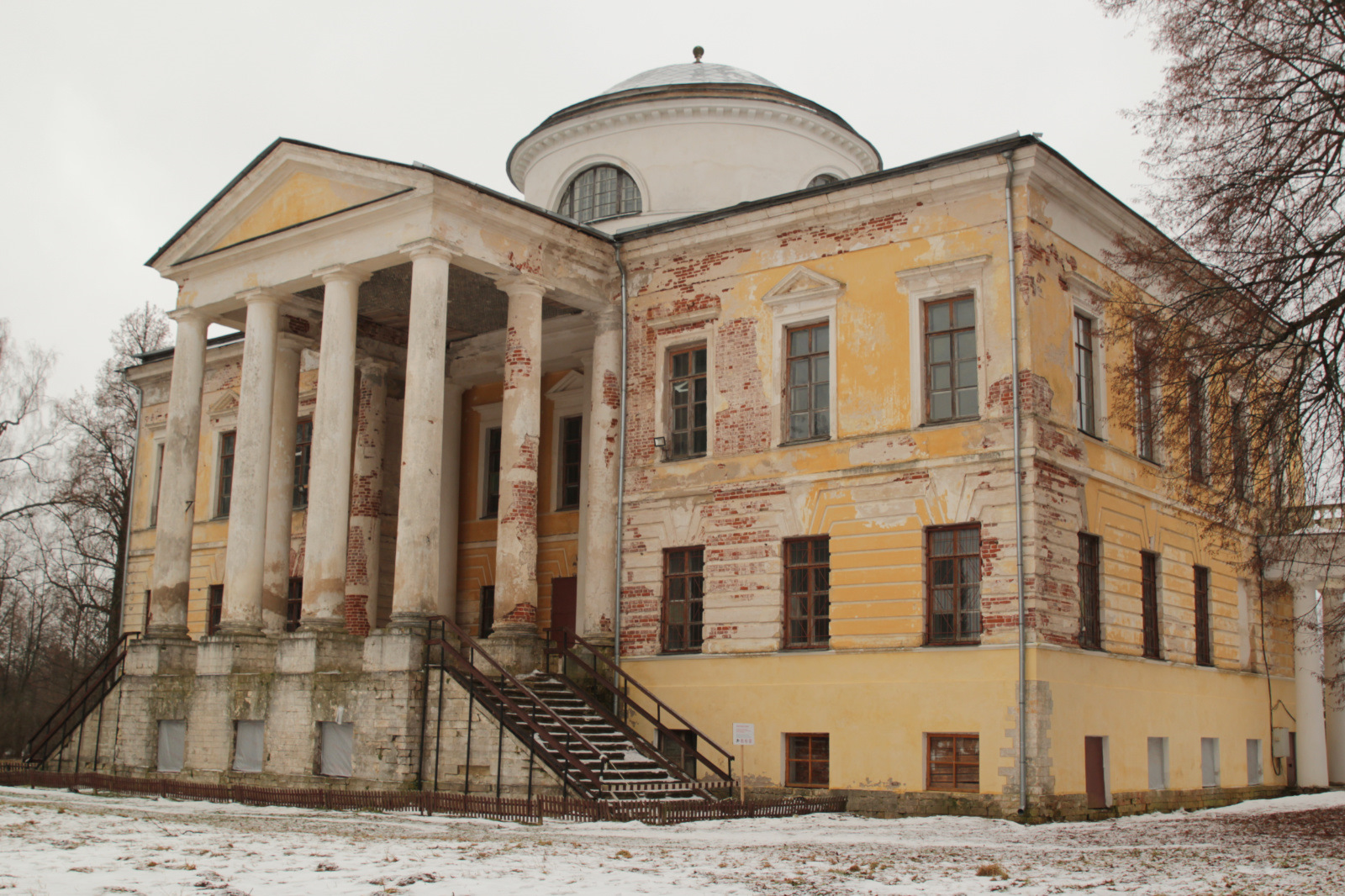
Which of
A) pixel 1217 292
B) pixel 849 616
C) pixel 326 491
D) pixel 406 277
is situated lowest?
pixel 849 616

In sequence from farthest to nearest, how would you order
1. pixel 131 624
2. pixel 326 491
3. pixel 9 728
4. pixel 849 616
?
pixel 9 728 → pixel 131 624 → pixel 326 491 → pixel 849 616

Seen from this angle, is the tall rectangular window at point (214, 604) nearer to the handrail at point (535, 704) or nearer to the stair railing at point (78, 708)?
the stair railing at point (78, 708)

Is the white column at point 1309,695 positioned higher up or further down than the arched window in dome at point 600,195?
further down

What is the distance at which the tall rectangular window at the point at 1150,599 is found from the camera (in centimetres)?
1922

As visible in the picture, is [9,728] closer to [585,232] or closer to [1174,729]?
[585,232]

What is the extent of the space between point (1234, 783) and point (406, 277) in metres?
15.9

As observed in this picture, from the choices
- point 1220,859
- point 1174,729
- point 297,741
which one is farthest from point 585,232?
point 1220,859

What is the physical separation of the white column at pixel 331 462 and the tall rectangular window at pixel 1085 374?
423 inches

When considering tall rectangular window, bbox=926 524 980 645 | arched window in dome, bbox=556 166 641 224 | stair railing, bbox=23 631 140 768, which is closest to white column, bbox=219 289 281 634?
stair railing, bbox=23 631 140 768

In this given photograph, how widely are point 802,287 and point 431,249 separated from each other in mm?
5490

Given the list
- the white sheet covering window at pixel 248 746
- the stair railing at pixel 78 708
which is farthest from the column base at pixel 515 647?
the stair railing at pixel 78 708

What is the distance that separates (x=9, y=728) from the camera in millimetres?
35469

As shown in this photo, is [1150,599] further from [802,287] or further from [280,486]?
[280,486]

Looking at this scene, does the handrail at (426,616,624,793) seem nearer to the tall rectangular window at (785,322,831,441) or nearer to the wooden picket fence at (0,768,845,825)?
the wooden picket fence at (0,768,845,825)
